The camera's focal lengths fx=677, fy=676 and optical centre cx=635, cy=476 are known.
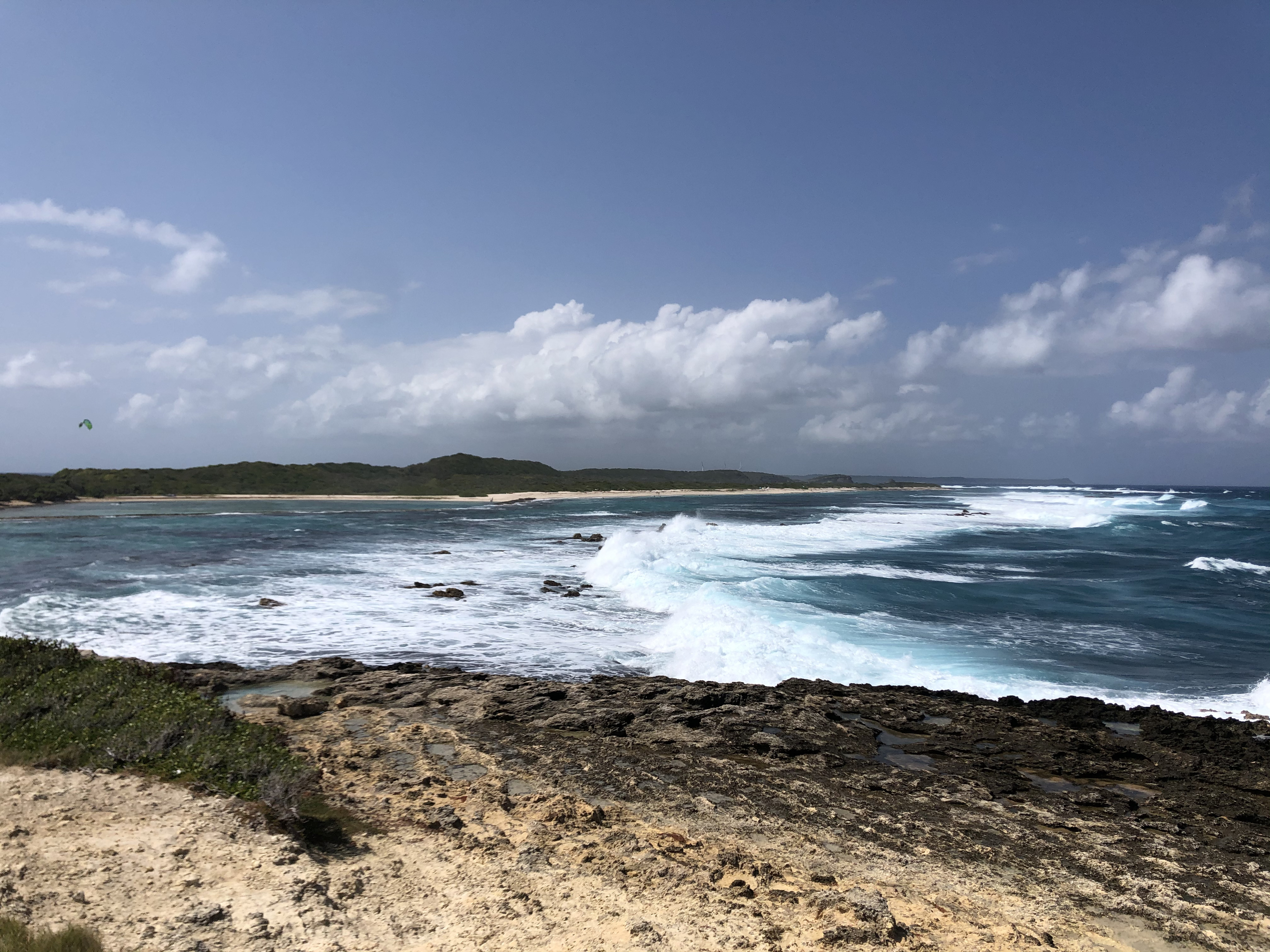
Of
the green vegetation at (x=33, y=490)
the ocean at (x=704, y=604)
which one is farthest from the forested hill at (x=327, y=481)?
the ocean at (x=704, y=604)

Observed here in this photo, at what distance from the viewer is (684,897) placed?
18.4 ft

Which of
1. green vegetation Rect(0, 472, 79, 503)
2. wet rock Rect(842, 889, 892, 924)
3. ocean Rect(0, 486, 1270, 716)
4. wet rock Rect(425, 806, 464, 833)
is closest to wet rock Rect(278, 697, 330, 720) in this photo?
ocean Rect(0, 486, 1270, 716)

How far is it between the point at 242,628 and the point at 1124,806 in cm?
1889

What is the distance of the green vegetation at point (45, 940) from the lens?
412cm

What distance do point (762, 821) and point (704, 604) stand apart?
42.5 ft

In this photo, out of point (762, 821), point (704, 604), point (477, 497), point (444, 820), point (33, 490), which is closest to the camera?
point (444, 820)

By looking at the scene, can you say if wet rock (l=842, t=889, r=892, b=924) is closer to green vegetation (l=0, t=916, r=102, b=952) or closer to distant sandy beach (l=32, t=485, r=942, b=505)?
green vegetation (l=0, t=916, r=102, b=952)

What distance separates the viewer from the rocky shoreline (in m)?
5.25

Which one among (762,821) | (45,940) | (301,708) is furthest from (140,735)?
(762,821)

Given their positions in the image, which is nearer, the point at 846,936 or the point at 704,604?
the point at 846,936

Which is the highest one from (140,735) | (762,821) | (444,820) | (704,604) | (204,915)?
(140,735)

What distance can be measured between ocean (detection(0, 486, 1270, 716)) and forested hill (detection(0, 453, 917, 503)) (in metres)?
59.9

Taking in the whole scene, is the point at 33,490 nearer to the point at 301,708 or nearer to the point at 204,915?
the point at 301,708

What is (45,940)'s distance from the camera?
13.8 ft
